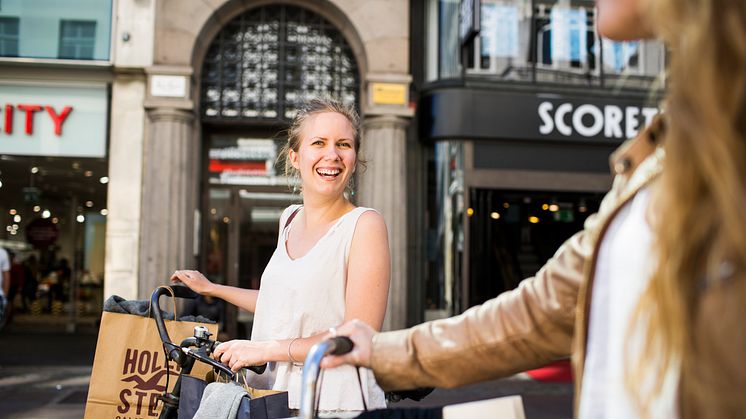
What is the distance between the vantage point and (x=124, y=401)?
250cm

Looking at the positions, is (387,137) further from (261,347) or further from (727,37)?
(727,37)

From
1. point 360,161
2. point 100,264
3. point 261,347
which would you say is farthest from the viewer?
point 100,264

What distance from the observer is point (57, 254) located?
48.6ft

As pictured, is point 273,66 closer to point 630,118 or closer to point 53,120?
point 53,120

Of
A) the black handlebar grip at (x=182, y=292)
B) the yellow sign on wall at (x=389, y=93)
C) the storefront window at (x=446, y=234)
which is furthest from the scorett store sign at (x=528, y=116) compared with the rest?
the black handlebar grip at (x=182, y=292)

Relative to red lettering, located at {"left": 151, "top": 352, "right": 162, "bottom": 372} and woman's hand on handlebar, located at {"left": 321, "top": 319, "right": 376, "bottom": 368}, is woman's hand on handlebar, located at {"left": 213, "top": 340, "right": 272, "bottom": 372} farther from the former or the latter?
woman's hand on handlebar, located at {"left": 321, "top": 319, "right": 376, "bottom": 368}

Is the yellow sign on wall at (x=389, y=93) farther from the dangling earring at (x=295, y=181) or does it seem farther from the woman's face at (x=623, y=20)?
the woman's face at (x=623, y=20)

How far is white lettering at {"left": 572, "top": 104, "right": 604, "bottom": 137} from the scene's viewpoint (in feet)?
34.2

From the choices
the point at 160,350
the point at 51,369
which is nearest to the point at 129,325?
the point at 160,350

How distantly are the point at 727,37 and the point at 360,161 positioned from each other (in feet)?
6.80

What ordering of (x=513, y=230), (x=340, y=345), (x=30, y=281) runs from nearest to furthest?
(x=340, y=345)
(x=513, y=230)
(x=30, y=281)

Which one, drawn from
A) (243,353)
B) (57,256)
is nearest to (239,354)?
(243,353)

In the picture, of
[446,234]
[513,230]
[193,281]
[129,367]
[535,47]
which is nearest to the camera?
[129,367]

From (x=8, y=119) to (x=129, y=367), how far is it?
8805 millimetres
